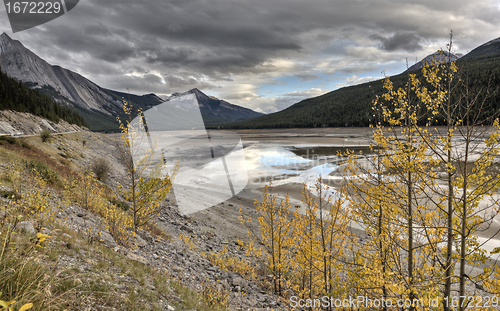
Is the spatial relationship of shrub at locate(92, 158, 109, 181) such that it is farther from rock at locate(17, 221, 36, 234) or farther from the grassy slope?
rock at locate(17, 221, 36, 234)

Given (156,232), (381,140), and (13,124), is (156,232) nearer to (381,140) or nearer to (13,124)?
(381,140)

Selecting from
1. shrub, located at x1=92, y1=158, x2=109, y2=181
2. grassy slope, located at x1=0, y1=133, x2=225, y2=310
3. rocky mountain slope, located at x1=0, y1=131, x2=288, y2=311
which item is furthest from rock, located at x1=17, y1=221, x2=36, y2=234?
shrub, located at x1=92, y1=158, x2=109, y2=181

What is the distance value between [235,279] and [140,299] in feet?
19.5

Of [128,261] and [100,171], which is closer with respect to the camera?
[128,261]

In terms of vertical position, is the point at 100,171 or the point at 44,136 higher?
the point at 44,136

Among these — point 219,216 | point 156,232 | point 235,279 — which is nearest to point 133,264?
point 235,279

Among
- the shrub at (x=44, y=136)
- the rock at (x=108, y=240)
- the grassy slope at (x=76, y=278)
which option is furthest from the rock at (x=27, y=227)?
the shrub at (x=44, y=136)

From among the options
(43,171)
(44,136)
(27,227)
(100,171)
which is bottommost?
(100,171)

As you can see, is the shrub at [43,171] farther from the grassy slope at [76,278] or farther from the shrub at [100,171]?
the shrub at [100,171]

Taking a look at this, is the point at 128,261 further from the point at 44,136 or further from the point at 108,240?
the point at 44,136

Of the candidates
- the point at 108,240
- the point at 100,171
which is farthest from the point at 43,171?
the point at 100,171

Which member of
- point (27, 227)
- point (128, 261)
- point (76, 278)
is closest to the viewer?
point (76, 278)

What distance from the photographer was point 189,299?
21.7 feet

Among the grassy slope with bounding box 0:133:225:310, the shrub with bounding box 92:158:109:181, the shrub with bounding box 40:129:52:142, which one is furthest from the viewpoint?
the shrub with bounding box 40:129:52:142
